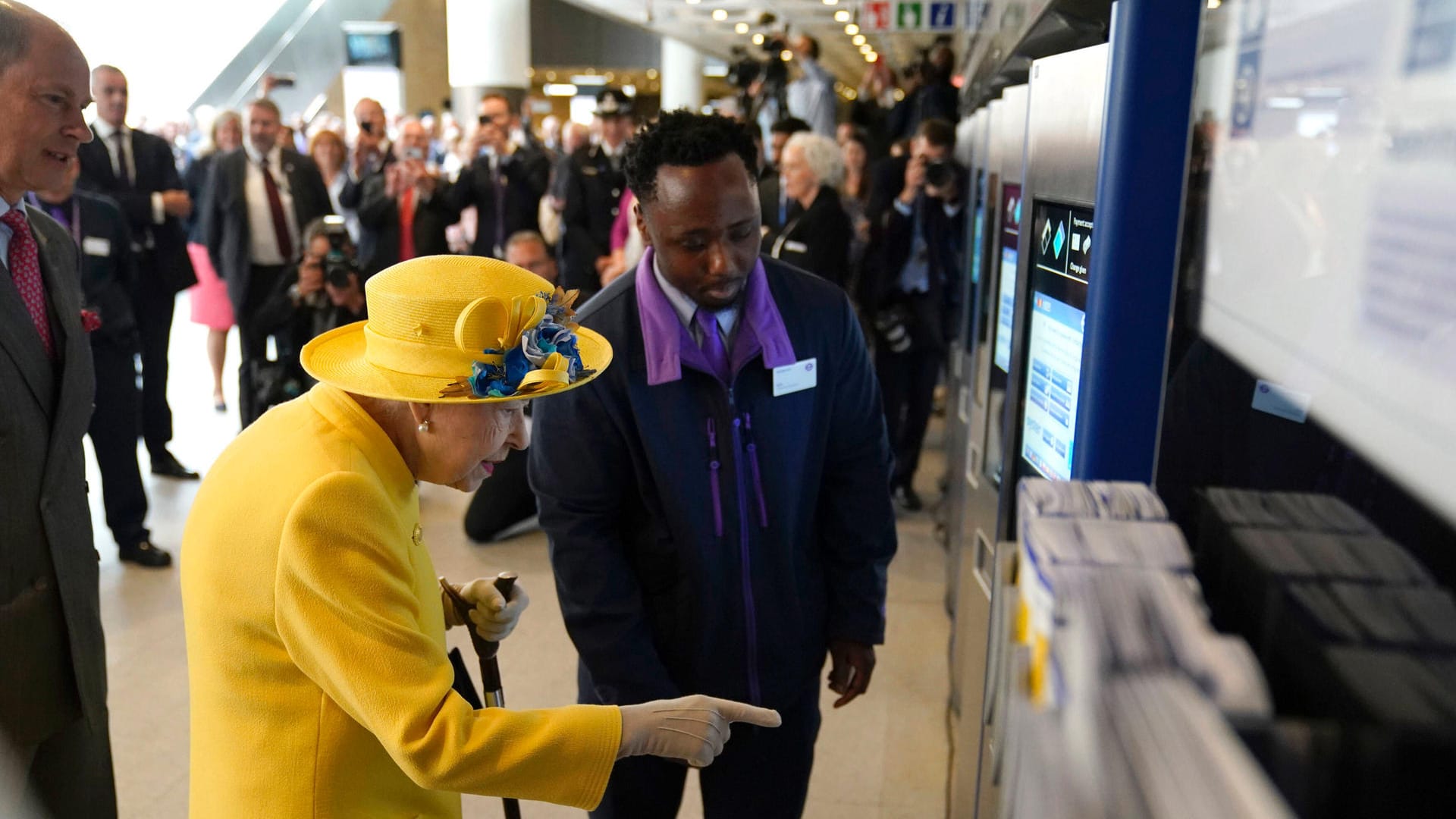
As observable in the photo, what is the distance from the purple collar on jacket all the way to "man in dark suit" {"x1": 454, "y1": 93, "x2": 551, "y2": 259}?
5660 millimetres

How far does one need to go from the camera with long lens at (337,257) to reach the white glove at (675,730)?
13.9 ft

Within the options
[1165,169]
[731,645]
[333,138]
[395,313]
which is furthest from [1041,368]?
[333,138]

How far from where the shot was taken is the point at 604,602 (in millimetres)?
1876

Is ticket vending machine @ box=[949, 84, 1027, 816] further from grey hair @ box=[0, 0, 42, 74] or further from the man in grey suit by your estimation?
grey hair @ box=[0, 0, 42, 74]

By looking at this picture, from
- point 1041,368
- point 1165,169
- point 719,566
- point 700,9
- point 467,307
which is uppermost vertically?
point 700,9

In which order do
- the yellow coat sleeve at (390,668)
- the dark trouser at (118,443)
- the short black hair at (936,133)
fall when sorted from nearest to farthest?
1. the yellow coat sleeve at (390,668)
2. the dark trouser at (118,443)
3. the short black hair at (936,133)

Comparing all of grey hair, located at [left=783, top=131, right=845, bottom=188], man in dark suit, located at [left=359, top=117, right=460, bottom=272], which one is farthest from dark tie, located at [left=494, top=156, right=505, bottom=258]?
grey hair, located at [left=783, top=131, right=845, bottom=188]

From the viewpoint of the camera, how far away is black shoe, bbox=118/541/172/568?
4.69 metres

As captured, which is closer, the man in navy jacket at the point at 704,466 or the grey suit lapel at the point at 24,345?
the man in navy jacket at the point at 704,466

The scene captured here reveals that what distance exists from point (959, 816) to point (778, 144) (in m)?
5.18

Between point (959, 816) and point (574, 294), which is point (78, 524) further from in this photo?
point (959, 816)

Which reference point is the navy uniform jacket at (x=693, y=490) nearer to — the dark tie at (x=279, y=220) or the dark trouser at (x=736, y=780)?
the dark trouser at (x=736, y=780)

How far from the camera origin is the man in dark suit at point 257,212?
658 cm

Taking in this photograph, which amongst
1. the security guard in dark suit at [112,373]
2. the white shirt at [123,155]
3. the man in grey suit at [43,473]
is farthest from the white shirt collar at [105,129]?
the man in grey suit at [43,473]
